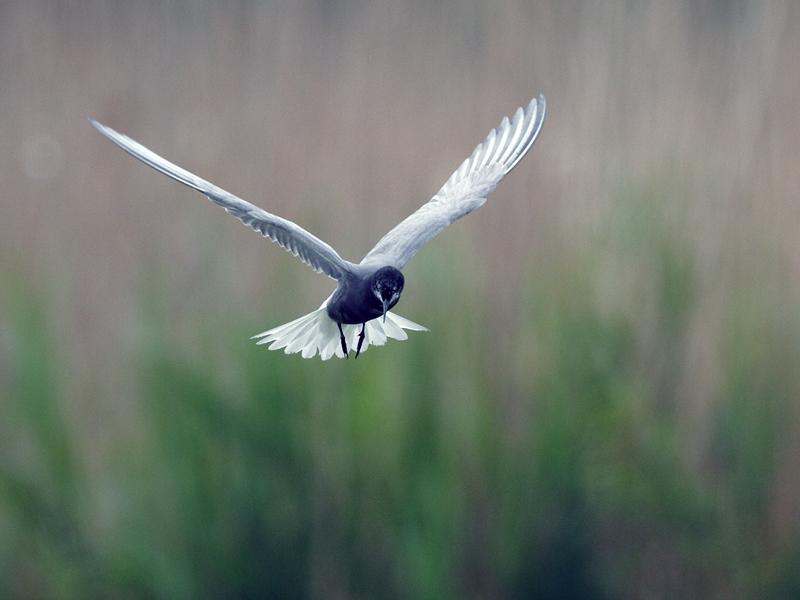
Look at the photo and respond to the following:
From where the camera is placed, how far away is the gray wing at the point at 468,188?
4.12ft

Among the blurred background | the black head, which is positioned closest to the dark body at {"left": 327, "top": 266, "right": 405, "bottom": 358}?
the black head

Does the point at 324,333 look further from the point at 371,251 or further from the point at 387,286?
the point at 387,286

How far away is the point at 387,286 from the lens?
1067 mm

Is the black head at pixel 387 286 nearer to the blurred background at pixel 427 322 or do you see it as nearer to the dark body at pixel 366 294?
the dark body at pixel 366 294

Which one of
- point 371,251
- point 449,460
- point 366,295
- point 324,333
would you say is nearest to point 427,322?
point 449,460

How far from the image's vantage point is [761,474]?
8.58ft

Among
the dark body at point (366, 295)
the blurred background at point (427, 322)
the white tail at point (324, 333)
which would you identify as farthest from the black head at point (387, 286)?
the blurred background at point (427, 322)

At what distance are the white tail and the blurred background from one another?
109cm

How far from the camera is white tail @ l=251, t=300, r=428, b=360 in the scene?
1.30 meters

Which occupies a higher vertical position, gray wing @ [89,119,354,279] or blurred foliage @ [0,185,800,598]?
blurred foliage @ [0,185,800,598]

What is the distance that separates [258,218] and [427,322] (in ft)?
4.83

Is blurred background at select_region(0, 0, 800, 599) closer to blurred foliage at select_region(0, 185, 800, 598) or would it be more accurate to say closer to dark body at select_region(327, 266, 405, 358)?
blurred foliage at select_region(0, 185, 800, 598)

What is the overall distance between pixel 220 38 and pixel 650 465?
1.28 m

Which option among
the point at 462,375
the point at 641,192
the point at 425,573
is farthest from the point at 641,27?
the point at 425,573
